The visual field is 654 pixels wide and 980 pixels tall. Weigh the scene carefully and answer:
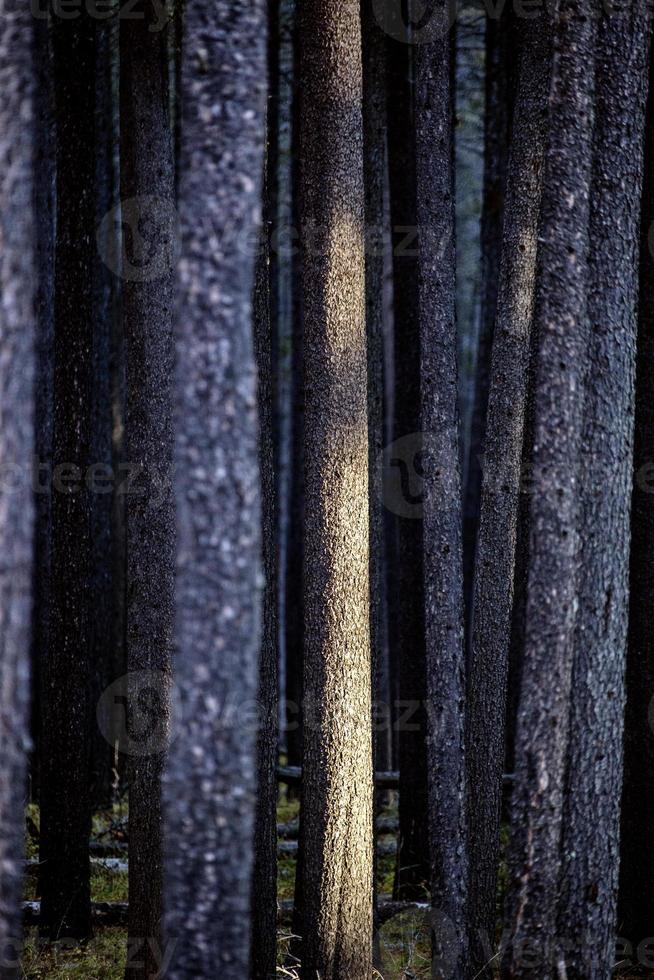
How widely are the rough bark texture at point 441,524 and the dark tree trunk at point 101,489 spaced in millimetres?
5232

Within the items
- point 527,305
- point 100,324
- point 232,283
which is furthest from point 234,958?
point 100,324

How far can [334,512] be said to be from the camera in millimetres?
5770

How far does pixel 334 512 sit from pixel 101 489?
620cm

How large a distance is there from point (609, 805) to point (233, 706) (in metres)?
2.34

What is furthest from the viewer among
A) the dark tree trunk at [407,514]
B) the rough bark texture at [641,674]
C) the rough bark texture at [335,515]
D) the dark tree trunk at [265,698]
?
the dark tree trunk at [407,514]

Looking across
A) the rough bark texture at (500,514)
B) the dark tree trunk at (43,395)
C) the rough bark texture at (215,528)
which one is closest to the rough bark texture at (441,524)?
the rough bark texture at (500,514)

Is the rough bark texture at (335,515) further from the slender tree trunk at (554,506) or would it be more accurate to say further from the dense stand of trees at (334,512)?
the slender tree trunk at (554,506)

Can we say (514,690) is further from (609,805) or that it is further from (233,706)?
(233,706)

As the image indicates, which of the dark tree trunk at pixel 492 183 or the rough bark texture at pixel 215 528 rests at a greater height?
the dark tree trunk at pixel 492 183

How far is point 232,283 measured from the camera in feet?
13.1

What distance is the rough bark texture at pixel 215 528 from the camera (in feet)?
13.0

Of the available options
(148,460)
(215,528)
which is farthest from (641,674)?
(215,528)

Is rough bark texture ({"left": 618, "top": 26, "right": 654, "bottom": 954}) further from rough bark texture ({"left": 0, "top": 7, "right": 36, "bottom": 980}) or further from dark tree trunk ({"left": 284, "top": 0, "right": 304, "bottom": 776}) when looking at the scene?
dark tree trunk ({"left": 284, "top": 0, "right": 304, "bottom": 776})

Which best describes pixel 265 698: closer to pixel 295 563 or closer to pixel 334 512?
pixel 334 512
